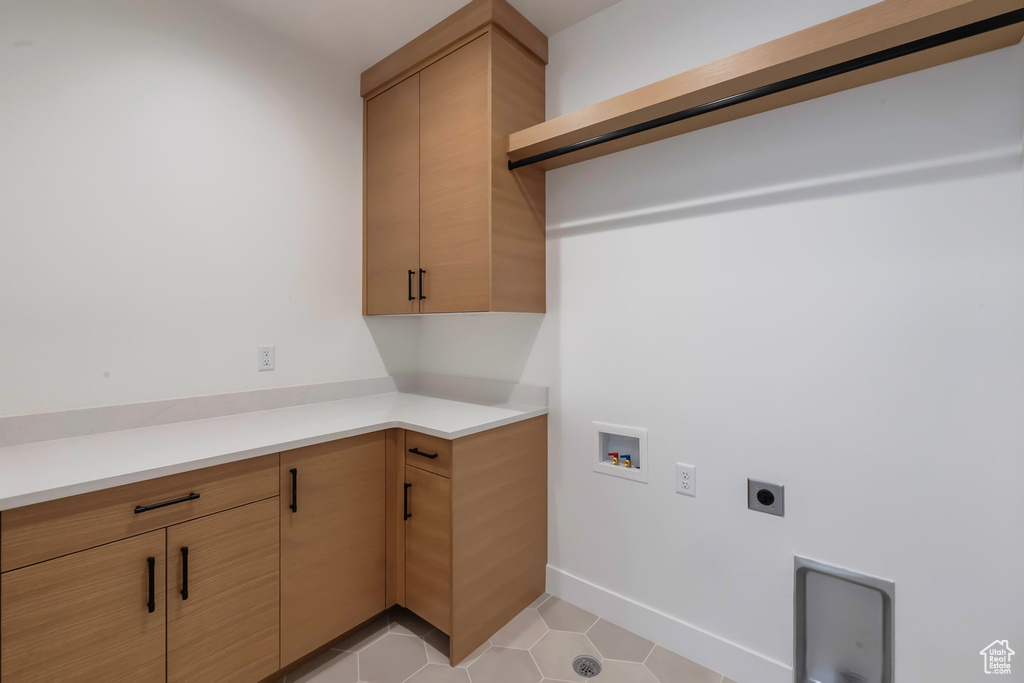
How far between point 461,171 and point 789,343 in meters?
1.42

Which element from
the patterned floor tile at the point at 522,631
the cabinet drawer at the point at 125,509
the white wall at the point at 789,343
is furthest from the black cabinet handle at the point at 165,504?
the white wall at the point at 789,343

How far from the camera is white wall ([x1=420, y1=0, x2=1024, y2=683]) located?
46.6 inches

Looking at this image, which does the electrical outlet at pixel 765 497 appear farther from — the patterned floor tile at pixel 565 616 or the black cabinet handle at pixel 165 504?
the black cabinet handle at pixel 165 504

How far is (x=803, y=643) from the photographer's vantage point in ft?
4.74

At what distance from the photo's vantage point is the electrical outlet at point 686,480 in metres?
1.66

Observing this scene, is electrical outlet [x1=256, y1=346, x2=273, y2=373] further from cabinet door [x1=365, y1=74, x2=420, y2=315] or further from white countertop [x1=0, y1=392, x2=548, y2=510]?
cabinet door [x1=365, y1=74, x2=420, y2=315]

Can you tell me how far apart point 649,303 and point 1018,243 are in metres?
0.99

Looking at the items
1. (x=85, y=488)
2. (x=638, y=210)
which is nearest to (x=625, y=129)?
(x=638, y=210)

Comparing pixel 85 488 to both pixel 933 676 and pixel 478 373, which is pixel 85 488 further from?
pixel 933 676

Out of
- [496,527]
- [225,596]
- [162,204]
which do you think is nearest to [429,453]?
[496,527]

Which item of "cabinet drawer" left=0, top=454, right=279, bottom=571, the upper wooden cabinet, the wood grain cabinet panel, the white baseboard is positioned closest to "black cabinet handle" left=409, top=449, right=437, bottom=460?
the wood grain cabinet panel

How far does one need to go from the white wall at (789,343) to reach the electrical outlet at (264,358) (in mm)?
1262

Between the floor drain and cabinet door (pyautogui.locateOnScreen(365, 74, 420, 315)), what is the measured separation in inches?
62.2

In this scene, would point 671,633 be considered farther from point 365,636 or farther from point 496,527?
point 365,636
